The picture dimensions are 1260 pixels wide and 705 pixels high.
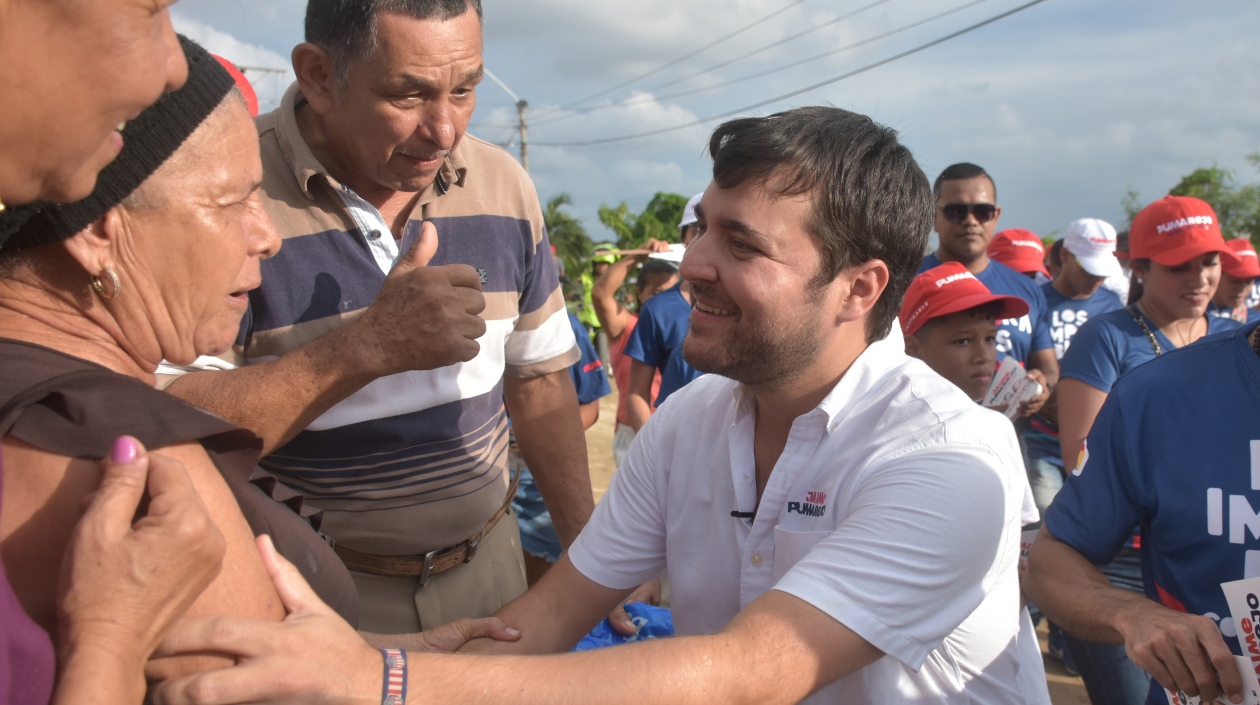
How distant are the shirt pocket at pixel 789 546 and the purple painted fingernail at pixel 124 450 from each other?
1294 millimetres

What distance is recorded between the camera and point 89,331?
4.58ft

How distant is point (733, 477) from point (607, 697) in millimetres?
731

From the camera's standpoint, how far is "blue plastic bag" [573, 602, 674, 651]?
9.08 feet

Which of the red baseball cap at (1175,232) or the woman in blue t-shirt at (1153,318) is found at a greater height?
the red baseball cap at (1175,232)

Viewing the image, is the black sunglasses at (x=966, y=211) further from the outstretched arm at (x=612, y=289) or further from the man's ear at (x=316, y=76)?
the man's ear at (x=316, y=76)

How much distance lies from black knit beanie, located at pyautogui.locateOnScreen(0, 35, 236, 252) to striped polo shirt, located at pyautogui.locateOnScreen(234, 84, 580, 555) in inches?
35.0

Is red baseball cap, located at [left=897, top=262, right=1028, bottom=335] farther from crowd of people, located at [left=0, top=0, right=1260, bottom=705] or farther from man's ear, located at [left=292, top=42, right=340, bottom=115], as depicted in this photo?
man's ear, located at [left=292, top=42, right=340, bottom=115]

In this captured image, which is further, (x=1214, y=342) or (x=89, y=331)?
(x=1214, y=342)

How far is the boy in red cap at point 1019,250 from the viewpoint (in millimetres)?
6778

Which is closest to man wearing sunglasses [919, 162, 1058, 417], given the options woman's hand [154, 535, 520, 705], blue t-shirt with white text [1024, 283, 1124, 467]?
blue t-shirt with white text [1024, 283, 1124, 467]

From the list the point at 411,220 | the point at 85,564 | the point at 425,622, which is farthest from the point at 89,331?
the point at 425,622

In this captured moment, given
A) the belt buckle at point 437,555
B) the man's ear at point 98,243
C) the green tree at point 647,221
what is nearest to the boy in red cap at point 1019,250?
the belt buckle at point 437,555

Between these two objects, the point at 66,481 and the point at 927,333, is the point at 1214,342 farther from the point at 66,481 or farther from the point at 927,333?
the point at 66,481

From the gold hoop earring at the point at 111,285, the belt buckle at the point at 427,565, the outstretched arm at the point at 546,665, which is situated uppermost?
the gold hoop earring at the point at 111,285
